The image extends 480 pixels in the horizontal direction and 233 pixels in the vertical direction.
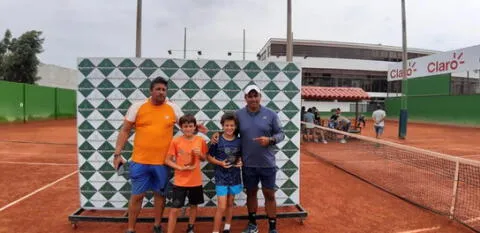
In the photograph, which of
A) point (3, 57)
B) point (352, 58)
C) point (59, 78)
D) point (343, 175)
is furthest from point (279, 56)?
point (343, 175)

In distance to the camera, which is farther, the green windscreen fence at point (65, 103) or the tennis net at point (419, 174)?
→ the green windscreen fence at point (65, 103)

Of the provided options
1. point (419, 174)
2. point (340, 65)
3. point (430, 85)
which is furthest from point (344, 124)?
point (340, 65)

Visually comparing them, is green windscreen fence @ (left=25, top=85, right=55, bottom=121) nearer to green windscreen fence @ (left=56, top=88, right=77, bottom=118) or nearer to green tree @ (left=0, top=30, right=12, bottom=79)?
green windscreen fence @ (left=56, top=88, right=77, bottom=118)

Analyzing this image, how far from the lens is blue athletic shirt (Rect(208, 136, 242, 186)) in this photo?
13.9 ft

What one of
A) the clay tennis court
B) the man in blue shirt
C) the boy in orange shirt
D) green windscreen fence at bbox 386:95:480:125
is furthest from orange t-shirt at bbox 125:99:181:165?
green windscreen fence at bbox 386:95:480:125

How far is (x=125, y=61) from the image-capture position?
4.86 meters

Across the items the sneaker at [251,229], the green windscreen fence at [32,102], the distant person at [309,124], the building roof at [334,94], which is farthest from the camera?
the green windscreen fence at [32,102]

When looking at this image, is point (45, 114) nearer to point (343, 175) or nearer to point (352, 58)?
point (343, 175)

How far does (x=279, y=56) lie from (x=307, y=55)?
4.90 m

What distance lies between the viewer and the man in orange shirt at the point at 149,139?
4094 mm

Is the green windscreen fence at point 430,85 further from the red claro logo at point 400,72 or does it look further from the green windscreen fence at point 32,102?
the green windscreen fence at point 32,102

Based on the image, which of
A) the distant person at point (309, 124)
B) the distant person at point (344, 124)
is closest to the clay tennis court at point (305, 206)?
the distant person at point (309, 124)

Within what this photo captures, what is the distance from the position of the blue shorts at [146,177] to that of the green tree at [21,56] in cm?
3388

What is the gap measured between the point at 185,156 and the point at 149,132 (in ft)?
1.67
